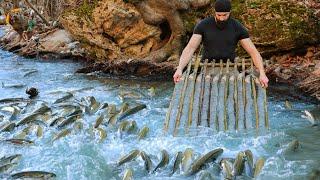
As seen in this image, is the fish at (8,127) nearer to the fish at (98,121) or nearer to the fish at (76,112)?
the fish at (76,112)

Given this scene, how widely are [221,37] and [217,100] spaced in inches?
45.7

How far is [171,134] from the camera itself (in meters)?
8.25

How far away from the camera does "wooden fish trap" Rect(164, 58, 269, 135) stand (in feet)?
26.8

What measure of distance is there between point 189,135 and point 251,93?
4.52 ft

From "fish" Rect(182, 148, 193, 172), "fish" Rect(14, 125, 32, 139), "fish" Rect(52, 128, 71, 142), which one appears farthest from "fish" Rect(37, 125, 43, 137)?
"fish" Rect(182, 148, 193, 172)

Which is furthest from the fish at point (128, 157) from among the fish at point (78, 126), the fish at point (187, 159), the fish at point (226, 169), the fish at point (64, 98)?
the fish at point (64, 98)

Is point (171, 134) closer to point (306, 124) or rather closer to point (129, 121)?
point (129, 121)

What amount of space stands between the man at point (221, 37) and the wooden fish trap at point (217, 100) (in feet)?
1.17

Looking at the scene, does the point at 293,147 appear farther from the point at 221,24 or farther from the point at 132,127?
the point at 132,127

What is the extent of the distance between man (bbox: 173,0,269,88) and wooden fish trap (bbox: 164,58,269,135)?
0.36 metres

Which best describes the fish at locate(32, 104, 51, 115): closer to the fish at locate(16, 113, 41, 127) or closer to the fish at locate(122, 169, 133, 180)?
the fish at locate(16, 113, 41, 127)

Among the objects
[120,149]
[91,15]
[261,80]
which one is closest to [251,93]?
[261,80]

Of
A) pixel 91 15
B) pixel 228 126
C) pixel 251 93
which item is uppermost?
pixel 91 15

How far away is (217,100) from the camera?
8.56 metres
